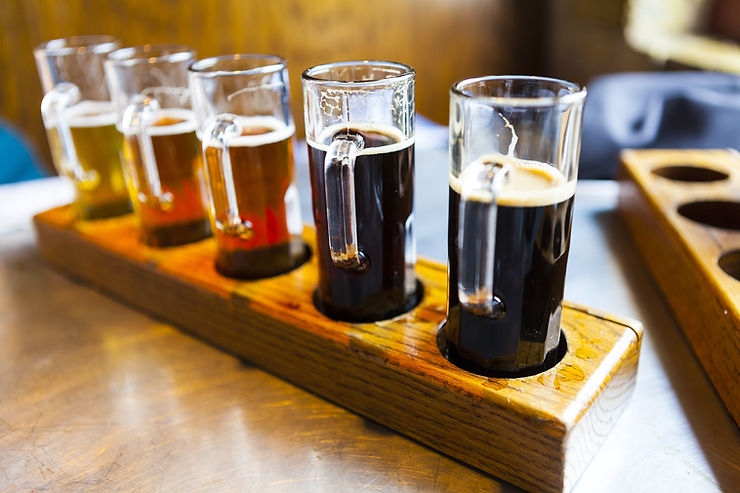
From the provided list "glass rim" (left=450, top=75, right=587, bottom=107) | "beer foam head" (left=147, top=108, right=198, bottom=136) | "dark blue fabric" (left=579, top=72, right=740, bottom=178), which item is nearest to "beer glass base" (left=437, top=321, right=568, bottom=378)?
"glass rim" (left=450, top=75, right=587, bottom=107)

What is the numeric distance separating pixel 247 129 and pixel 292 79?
2.47 m

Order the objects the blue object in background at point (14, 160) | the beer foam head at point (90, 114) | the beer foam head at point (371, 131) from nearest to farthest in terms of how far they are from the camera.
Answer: the beer foam head at point (371, 131) → the beer foam head at point (90, 114) → the blue object in background at point (14, 160)

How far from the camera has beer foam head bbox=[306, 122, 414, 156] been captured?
62 cm

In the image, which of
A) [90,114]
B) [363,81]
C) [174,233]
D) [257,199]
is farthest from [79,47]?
[363,81]

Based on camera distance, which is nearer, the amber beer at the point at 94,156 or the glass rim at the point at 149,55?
the glass rim at the point at 149,55

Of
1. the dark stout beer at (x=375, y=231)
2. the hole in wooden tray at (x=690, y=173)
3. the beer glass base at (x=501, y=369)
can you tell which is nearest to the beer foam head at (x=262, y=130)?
the dark stout beer at (x=375, y=231)

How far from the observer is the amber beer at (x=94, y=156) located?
0.96m

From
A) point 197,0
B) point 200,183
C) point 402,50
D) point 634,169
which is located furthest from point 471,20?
point 200,183

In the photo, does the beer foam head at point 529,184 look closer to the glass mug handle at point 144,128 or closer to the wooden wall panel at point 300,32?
the glass mug handle at point 144,128

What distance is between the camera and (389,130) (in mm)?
638

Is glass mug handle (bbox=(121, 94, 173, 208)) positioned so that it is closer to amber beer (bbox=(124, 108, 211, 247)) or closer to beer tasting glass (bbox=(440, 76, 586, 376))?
amber beer (bbox=(124, 108, 211, 247))

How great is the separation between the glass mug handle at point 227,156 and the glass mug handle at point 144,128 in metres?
0.12

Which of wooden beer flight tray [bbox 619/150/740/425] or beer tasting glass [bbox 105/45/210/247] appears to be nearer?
wooden beer flight tray [bbox 619/150/740/425]

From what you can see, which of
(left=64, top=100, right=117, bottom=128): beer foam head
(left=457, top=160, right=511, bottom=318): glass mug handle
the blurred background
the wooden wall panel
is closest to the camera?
(left=457, top=160, right=511, bottom=318): glass mug handle
